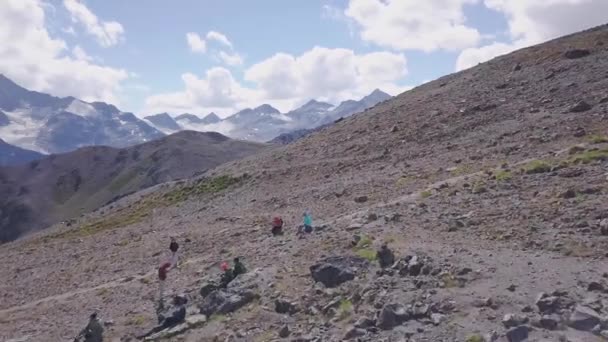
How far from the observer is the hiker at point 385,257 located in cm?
2350

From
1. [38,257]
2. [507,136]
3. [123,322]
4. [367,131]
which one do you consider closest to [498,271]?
[123,322]

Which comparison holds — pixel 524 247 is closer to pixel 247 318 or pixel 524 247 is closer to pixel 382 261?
pixel 382 261

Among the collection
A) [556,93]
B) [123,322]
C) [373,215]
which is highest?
[556,93]

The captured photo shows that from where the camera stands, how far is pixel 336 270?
2369cm

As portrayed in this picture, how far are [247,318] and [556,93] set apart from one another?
4011 cm

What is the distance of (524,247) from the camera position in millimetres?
22672

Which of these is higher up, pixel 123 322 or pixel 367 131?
pixel 367 131

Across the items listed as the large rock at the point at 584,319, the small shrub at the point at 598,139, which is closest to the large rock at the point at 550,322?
the large rock at the point at 584,319

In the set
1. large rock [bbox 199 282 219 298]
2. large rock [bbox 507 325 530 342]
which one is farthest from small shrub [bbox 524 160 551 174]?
large rock [bbox 507 325 530 342]

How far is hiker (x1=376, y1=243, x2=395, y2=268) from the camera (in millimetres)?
23500

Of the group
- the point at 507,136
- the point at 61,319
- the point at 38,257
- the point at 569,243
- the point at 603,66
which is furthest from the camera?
the point at 603,66

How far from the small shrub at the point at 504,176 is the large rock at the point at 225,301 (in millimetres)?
15361

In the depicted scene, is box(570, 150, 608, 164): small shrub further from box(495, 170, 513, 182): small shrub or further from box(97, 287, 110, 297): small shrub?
box(97, 287, 110, 297): small shrub

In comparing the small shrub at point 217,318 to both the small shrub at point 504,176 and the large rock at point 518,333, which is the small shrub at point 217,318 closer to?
the large rock at point 518,333
